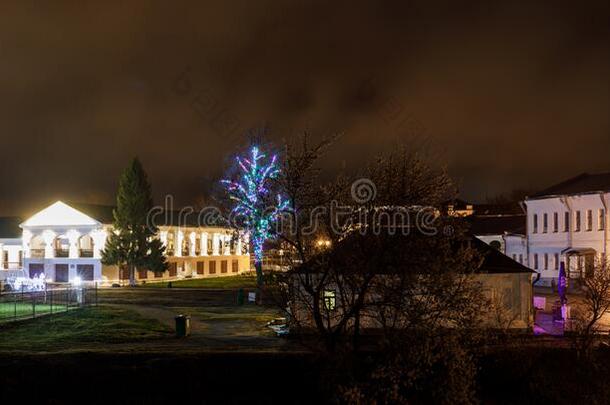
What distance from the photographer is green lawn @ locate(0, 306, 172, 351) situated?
28.2 metres

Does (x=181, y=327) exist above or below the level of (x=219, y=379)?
above

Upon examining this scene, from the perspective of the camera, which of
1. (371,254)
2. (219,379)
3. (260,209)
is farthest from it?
(219,379)

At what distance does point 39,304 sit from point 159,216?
122 feet

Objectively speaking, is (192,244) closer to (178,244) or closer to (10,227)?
(178,244)

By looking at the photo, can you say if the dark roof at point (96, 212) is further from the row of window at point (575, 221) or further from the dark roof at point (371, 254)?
the dark roof at point (371, 254)

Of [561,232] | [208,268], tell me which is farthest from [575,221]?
[208,268]

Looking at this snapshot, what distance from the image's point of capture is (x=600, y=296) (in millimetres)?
24250

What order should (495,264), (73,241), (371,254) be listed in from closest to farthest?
(371,254), (495,264), (73,241)

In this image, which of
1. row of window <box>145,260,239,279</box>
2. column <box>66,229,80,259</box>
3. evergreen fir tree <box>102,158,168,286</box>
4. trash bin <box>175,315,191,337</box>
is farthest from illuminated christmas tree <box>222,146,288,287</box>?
column <box>66,229,80,259</box>

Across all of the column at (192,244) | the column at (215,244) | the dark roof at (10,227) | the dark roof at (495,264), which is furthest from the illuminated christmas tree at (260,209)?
the column at (215,244)

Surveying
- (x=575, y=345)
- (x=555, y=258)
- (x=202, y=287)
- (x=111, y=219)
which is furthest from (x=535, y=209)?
(x=111, y=219)

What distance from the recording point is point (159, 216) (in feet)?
270

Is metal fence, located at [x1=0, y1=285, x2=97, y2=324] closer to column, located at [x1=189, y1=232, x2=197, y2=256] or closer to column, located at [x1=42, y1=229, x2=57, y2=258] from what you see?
column, located at [x1=42, y1=229, x2=57, y2=258]

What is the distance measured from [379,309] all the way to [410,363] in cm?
147
